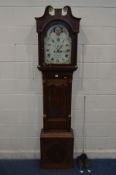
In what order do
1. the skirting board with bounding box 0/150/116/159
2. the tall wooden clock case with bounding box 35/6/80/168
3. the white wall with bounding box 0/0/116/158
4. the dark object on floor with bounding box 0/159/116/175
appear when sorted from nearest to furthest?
the tall wooden clock case with bounding box 35/6/80/168
the white wall with bounding box 0/0/116/158
the dark object on floor with bounding box 0/159/116/175
the skirting board with bounding box 0/150/116/159

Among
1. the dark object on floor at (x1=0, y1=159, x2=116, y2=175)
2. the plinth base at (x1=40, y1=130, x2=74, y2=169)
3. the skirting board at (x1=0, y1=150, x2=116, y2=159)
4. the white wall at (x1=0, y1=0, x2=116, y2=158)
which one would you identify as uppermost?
the white wall at (x1=0, y1=0, x2=116, y2=158)

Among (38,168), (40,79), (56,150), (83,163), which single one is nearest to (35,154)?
(38,168)

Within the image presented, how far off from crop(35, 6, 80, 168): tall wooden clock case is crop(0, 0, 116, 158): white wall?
0.20 metres

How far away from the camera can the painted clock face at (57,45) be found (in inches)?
103

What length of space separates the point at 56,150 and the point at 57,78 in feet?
2.59

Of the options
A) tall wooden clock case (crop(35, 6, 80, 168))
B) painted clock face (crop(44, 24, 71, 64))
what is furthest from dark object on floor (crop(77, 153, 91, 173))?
painted clock face (crop(44, 24, 71, 64))

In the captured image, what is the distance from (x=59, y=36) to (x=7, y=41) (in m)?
0.58

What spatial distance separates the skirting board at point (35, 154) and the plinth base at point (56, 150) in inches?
9.4

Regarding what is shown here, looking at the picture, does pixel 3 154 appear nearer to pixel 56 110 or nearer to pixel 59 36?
pixel 56 110

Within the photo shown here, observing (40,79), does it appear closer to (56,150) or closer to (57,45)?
(57,45)

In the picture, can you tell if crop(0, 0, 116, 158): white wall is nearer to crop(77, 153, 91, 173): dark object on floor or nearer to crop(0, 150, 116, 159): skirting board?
crop(0, 150, 116, 159): skirting board

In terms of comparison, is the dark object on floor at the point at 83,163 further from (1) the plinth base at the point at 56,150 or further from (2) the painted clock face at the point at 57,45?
(2) the painted clock face at the point at 57,45

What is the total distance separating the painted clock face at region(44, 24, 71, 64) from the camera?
261 cm

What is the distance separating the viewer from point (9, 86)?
294 centimetres
